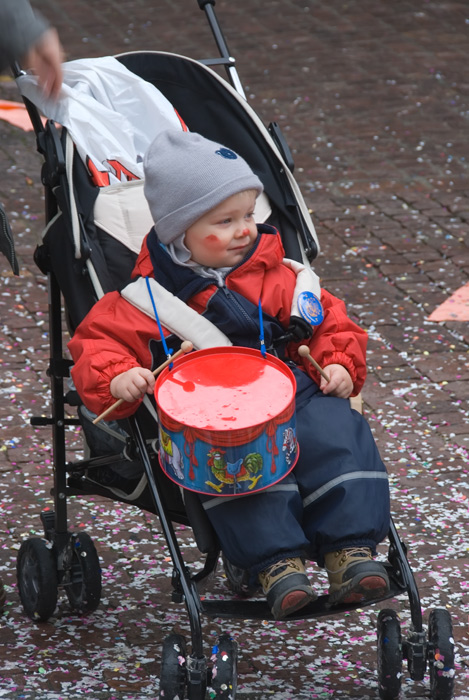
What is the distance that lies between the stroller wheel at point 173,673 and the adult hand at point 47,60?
160 cm

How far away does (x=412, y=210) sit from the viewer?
23.3 ft

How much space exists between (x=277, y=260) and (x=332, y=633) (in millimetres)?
1222

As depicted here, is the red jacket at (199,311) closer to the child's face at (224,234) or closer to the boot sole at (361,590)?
the child's face at (224,234)

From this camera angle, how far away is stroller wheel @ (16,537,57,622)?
3.66 m

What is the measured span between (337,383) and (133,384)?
577 millimetres

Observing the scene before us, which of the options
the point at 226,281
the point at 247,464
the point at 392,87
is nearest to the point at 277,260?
the point at 226,281

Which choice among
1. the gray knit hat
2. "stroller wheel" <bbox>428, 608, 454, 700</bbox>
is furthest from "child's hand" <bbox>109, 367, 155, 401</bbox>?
"stroller wheel" <bbox>428, 608, 454, 700</bbox>

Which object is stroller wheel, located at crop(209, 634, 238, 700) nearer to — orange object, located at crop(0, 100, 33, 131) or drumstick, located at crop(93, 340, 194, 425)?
drumstick, located at crop(93, 340, 194, 425)

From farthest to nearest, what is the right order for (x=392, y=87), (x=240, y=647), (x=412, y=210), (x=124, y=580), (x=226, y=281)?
(x=392, y=87) < (x=412, y=210) < (x=124, y=580) < (x=240, y=647) < (x=226, y=281)

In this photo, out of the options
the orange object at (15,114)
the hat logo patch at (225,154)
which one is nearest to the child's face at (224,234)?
the hat logo patch at (225,154)

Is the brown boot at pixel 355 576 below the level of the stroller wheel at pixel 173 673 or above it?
above

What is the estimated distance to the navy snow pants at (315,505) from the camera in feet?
9.82

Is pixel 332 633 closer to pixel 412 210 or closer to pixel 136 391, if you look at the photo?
pixel 136 391

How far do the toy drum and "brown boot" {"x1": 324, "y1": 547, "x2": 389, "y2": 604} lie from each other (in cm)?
28
